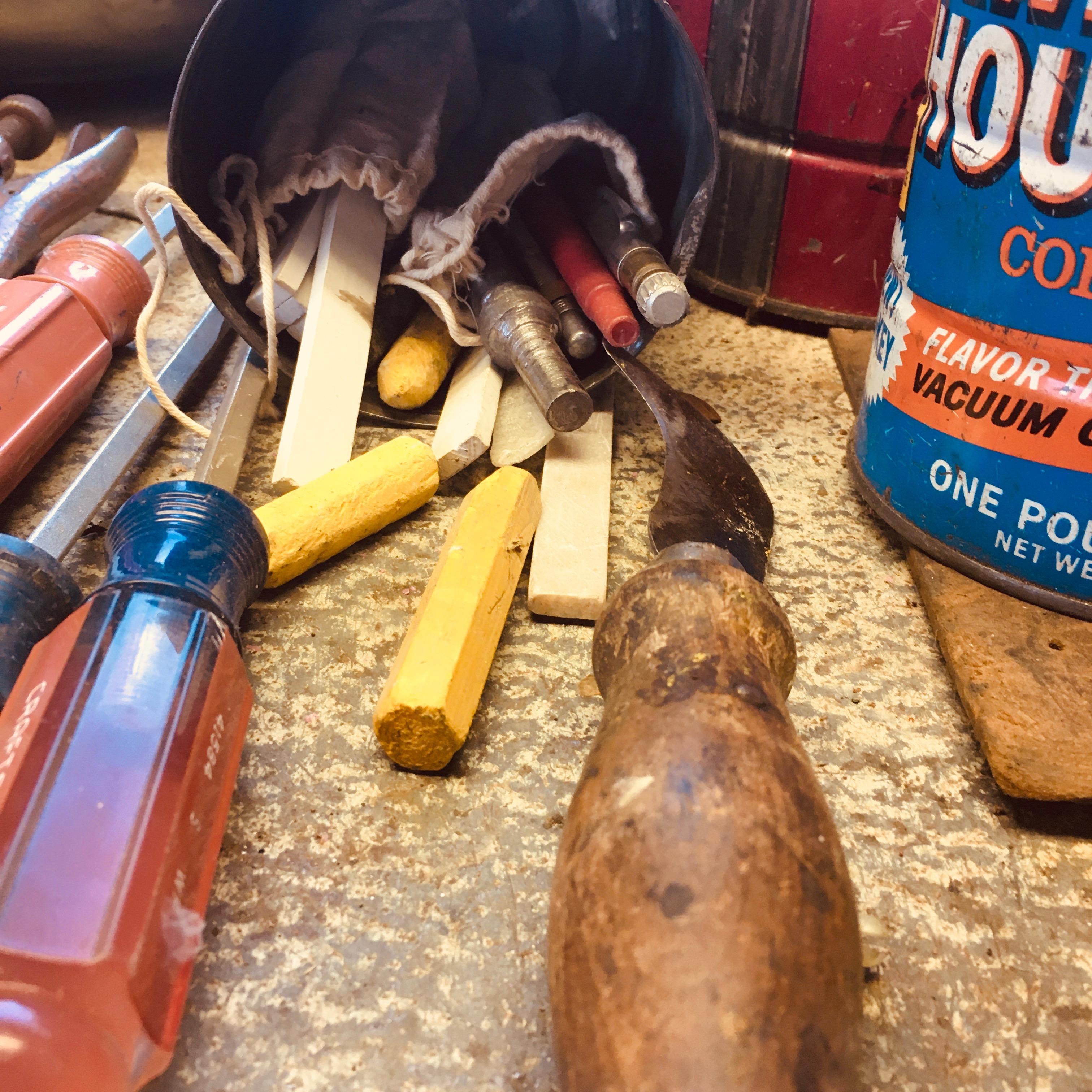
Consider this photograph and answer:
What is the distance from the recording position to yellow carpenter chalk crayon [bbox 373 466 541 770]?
72 cm

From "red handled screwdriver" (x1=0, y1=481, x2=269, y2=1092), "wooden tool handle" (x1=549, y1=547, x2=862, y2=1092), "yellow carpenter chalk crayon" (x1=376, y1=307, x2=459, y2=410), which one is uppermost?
"wooden tool handle" (x1=549, y1=547, x2=862, y2=1092)

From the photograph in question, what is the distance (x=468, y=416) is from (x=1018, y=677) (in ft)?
2.16

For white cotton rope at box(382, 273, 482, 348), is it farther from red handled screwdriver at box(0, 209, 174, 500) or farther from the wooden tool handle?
the wooden tool handle

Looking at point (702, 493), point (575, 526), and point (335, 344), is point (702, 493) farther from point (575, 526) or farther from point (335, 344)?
point (335, 344)

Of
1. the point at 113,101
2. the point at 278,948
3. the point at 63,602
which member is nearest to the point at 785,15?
the point at 63,602

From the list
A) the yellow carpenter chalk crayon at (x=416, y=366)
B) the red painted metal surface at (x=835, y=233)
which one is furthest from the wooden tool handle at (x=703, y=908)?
the red painted metal surface at (x=835, y=233)

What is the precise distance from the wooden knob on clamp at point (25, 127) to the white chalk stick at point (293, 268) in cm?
72

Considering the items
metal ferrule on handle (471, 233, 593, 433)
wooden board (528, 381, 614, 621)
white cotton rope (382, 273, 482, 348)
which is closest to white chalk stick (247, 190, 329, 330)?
white cotton rope (382, 273, 482, 348)

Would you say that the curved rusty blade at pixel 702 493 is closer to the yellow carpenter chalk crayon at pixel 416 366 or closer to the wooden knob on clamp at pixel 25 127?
the yellow carpenter chalk crayon at pixel 416 366

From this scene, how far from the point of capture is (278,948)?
64 centimetres

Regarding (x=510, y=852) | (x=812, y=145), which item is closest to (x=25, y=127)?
(x=812, y=145)

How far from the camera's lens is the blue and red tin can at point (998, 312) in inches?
29.7

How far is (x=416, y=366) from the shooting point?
119cm

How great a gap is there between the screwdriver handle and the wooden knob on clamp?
133mm
